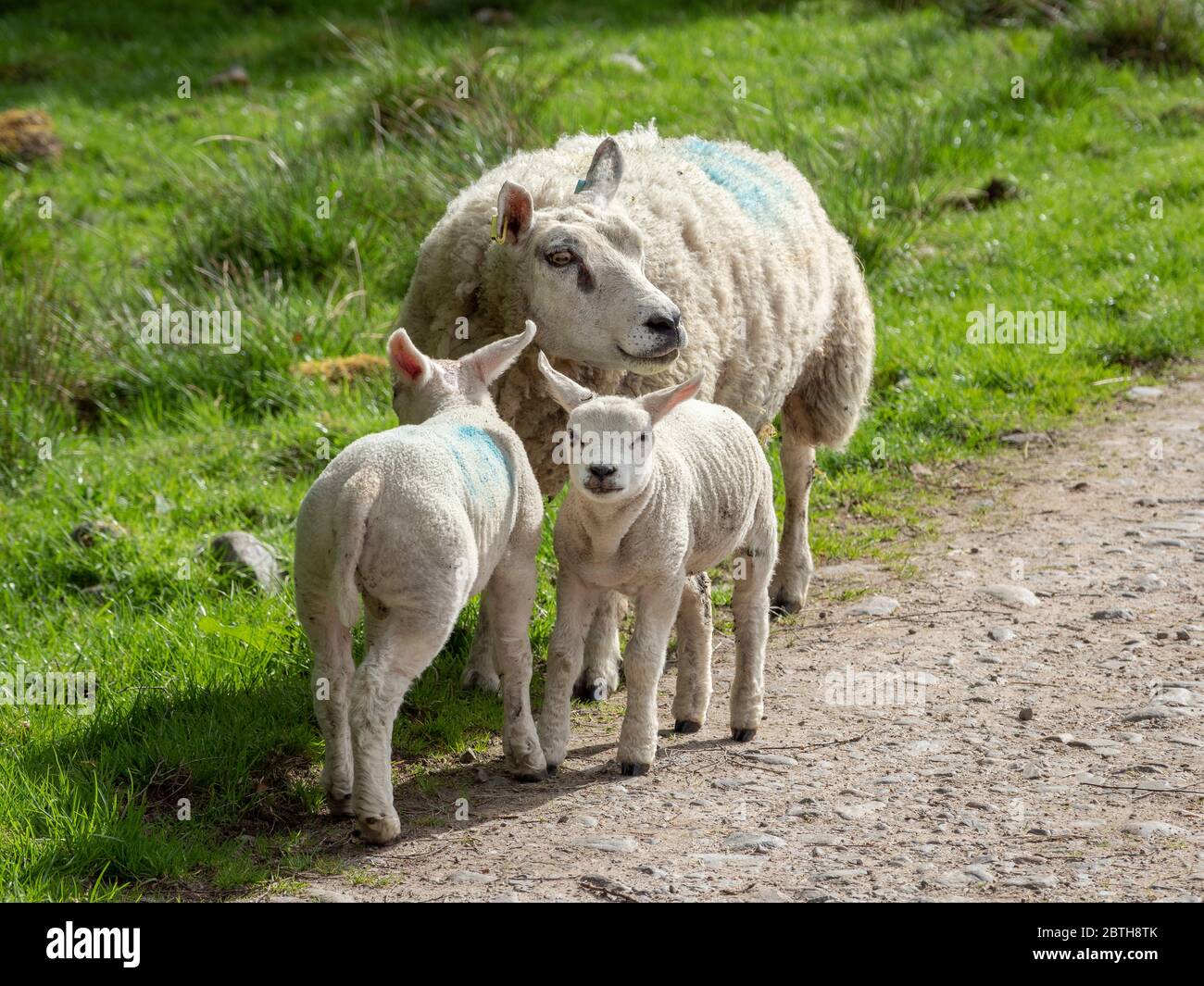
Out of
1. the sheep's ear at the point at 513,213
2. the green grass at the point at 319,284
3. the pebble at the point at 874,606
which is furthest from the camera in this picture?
the pebble at the point at 874,606

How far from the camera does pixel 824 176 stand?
10.1m

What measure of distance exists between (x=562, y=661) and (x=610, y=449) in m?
0.80

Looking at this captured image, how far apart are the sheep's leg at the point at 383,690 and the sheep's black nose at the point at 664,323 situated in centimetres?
136

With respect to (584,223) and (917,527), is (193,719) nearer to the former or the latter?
(584,223)

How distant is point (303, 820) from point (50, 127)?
10.7m

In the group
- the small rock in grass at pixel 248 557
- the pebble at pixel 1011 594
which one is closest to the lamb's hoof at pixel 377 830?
the small rock in grass at pixel 248 557

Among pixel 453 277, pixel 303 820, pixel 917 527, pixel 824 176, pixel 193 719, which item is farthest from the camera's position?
pixel 824 176

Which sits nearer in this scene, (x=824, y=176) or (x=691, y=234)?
(x=691, y=234)

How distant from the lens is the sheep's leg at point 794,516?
6.43 metres

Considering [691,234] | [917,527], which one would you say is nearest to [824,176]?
[917,527]

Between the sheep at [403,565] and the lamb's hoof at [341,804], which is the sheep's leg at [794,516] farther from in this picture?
the lamb's hoof at [341,804]

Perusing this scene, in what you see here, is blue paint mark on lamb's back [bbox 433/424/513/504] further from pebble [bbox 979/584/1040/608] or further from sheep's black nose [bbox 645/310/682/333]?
pebble [bbox 979/584/1040/608]

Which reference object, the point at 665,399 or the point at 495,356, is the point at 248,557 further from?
the point at 665,399

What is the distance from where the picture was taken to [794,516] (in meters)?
6.62
